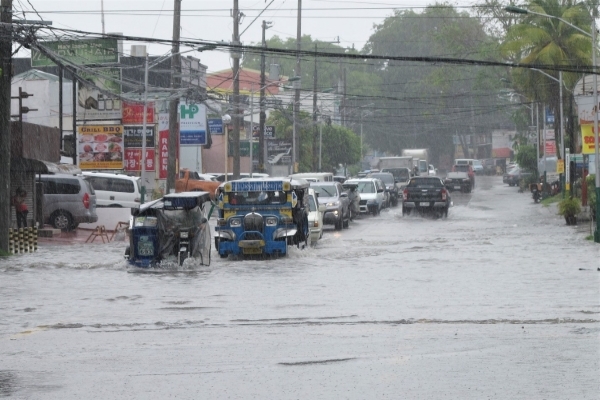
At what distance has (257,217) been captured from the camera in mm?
27984

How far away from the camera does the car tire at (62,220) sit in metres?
39.2

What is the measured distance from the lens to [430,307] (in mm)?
17797

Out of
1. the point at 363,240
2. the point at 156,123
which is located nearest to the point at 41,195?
the point at 363,240

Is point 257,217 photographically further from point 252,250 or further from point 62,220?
point 62,220

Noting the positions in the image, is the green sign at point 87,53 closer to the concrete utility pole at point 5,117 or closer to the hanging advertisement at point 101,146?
the hanging advertisement at point 101,146

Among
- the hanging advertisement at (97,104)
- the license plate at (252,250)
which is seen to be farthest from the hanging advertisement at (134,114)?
the license plate at (252,250)

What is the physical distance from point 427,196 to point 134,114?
15.3 metres

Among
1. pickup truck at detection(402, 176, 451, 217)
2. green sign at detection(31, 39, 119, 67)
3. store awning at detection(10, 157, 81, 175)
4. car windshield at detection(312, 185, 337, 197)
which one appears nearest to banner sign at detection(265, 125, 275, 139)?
green sign at detection(31, 39, 119, 67)

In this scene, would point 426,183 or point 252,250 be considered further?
point 426,183

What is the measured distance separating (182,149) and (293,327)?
197 feet

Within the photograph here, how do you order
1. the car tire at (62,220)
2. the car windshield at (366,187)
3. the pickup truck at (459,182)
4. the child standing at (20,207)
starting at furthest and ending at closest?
the pickup truck at (459,182) < the car windshield at (366,187) < the car tire at (62,220) < the child standing at (20,207)

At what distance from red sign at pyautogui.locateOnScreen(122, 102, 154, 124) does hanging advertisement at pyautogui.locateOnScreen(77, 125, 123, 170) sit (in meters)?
1.61

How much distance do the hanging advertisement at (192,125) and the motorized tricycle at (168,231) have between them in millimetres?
29446

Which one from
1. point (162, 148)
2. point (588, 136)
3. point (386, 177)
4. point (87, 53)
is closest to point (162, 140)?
point (162, 148)
